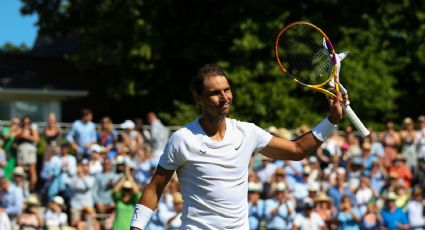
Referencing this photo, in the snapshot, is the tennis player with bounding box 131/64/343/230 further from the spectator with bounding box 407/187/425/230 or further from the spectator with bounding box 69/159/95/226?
the spectator with bounding box 407/187/425/230

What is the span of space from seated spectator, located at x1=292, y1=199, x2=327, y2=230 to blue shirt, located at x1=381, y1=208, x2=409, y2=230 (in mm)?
1376

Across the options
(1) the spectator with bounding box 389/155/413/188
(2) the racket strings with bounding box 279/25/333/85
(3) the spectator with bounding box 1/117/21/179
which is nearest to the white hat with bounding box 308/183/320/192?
(1) the spectator with bounding box 389/155/413/188

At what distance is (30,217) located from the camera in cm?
1465

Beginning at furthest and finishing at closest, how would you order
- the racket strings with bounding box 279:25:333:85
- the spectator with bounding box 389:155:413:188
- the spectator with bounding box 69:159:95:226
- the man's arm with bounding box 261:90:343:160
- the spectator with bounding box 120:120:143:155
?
1. the spectator with bounding box 389:155:413:188
2. the spectator with bounding box 120:120:143:155
3. the spectator with bounding box 69:159:95:226
4. the racket strings with bounding box 279:25:333:85
5. the man's arm with bounding box 261:90:343:160

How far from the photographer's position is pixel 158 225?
15141 mm

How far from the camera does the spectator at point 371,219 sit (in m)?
16.1

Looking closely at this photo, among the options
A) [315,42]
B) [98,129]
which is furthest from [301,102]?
[315,42]

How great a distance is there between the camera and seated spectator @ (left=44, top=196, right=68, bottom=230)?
14.7m

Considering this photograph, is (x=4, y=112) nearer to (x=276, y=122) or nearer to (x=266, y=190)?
(x=276, y=122)

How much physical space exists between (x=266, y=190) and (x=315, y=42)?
8490 millimetres

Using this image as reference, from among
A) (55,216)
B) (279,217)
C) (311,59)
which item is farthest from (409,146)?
(311,59)

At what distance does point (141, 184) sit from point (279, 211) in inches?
90.3

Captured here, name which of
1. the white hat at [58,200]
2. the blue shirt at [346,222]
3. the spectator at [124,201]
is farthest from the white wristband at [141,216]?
the blue shirt at [346,222]

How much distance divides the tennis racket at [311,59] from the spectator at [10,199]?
24.5 feet
